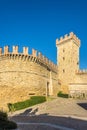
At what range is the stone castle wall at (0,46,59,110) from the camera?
39.0m

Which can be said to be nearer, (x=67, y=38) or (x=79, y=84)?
(x=79, y=84)

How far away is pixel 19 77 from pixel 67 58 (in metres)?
17.4

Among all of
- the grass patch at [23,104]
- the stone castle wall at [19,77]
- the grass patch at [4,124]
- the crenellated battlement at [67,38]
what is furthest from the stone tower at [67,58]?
the grass patch at [4,124]

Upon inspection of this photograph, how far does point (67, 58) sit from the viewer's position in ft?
180

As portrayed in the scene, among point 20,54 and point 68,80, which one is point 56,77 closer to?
point 68,80

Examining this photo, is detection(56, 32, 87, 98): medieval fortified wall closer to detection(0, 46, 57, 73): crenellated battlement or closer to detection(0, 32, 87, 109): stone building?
detection(0, 32, 87, 109): stone building

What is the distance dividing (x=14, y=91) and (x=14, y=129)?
84.2 ft

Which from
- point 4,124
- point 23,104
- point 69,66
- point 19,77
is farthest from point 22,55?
point 4,124

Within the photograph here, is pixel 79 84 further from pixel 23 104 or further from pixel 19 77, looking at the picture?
pixel 23 104

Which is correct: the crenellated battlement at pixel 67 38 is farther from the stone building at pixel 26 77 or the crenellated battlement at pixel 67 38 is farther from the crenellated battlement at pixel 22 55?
the crenellated battlement at pixel 22 55

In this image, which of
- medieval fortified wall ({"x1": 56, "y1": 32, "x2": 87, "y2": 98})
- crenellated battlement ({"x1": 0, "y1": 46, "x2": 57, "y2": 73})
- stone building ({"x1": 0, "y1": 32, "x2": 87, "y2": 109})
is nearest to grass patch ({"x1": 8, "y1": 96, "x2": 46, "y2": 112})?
stone building ({"x1": 0, "y1": 32, "x2": 87, "y2": 109})

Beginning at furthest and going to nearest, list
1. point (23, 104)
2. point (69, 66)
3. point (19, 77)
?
point (69, 66), point (19, 77), point (23, 104)

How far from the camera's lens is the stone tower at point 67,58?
54250mm

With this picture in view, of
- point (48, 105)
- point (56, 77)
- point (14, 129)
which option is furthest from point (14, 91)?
point (14, 129)
